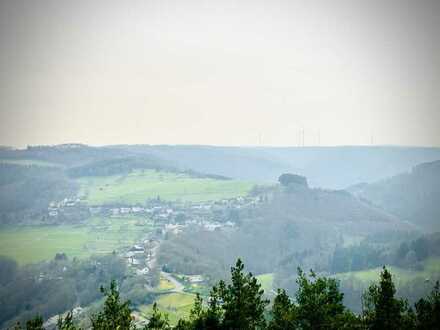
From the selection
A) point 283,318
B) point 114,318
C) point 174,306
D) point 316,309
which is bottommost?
point 174,306

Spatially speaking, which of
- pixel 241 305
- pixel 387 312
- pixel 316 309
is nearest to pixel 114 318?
pixel 241 305

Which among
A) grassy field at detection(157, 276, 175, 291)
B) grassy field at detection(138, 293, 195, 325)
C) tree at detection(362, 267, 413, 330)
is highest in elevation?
tree at detection(362, 267, 413, 330)

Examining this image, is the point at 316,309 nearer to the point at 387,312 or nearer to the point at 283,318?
the point at 283,318

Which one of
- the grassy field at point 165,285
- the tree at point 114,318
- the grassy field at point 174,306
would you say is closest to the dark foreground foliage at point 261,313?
the tree at point 114,318

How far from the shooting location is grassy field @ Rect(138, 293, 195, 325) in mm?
145875

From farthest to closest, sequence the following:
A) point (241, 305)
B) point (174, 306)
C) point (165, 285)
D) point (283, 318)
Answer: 1. point (165, 285)
2. point (174, 306)
3. point (283, 318)
4. point (241, 305)

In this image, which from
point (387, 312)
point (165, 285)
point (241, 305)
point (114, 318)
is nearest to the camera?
point (114, 318)

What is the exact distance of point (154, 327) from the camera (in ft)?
157

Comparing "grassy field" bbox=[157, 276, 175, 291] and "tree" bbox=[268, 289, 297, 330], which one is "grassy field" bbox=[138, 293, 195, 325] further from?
"tree" bbox=[268, 289, 297, 330]

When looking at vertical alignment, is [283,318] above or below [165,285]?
above

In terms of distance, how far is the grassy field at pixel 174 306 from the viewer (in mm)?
145875

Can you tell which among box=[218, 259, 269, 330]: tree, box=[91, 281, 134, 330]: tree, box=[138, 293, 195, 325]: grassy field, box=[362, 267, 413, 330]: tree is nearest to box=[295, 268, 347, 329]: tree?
box=[218, 259, 269, 330]: tree

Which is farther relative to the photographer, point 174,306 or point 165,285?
point 165,285

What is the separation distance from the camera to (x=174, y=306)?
154250 mm
